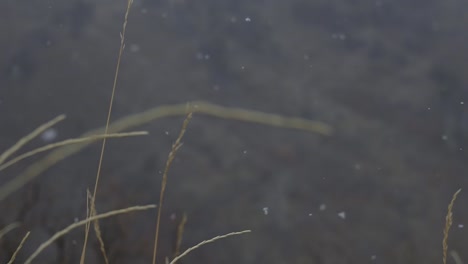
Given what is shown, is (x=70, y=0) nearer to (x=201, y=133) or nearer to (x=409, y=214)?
(x=201, y=133)

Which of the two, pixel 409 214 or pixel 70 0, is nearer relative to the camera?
pixel 409 214

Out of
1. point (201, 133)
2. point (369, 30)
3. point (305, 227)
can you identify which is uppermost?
point (369, 30)

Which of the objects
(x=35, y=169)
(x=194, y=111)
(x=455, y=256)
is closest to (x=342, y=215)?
(x=455, y=256)

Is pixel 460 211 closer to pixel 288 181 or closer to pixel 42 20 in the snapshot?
pixel 288 181

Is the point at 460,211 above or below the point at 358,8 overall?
below

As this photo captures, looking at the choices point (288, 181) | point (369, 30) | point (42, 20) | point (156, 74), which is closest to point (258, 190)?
point (288, 181)

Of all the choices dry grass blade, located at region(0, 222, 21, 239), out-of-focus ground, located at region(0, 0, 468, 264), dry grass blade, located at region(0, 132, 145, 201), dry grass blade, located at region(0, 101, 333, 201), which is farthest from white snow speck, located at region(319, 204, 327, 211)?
dry grass blade, located at region(0, 222, 21, 239)

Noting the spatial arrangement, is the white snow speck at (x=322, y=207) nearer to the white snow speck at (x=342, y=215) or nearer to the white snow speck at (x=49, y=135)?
the white snow speck at (x=342, y=215)

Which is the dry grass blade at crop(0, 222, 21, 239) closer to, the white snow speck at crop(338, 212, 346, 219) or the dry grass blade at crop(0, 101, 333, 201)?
the dry grass blade at crop(0, 101, 333, 201)
